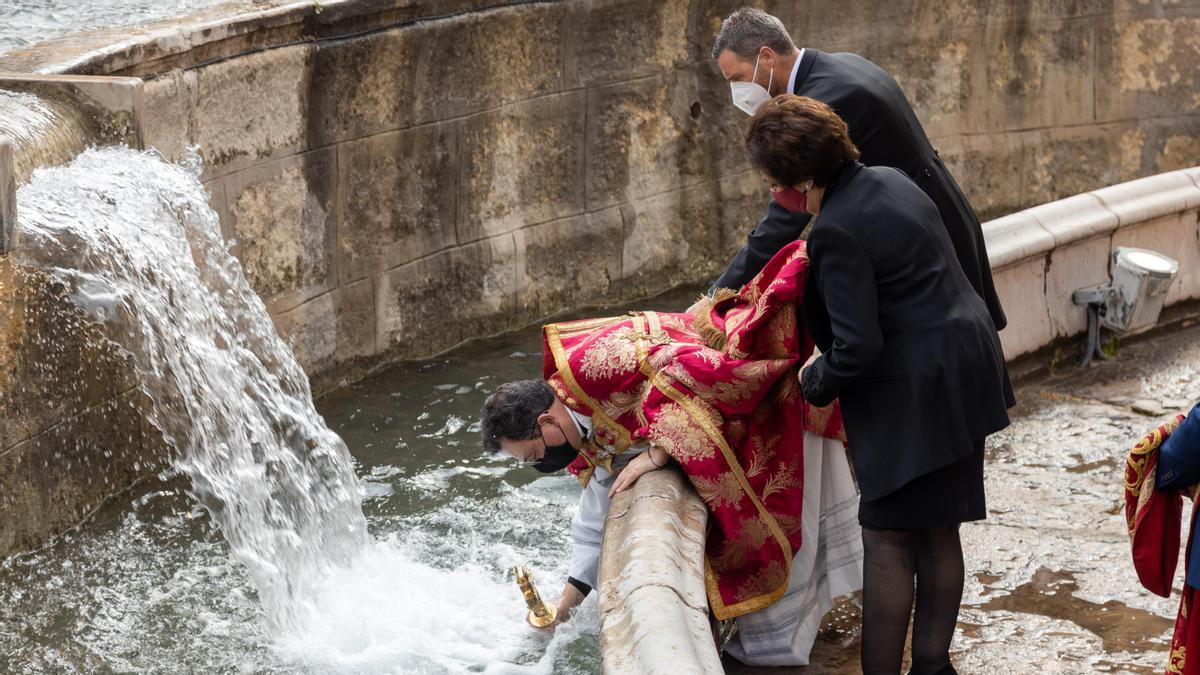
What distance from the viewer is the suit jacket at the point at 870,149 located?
3729mm

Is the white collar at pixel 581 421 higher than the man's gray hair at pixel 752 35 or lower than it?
lower

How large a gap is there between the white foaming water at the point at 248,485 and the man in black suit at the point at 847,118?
1.27 meters

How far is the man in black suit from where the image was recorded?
3.73 meters

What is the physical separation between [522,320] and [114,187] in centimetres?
303

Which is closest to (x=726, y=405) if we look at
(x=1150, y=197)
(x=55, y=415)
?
(x=55, y=415)

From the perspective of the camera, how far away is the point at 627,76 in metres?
7.73

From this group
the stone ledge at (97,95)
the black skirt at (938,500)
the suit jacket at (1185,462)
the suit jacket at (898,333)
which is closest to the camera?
the suit jacket at (1185,462)

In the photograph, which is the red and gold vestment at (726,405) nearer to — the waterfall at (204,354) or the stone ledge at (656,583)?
the stone ledge at (656,583)

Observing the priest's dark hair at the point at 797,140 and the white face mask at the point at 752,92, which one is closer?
the priest's dark hair at the point at 797,140

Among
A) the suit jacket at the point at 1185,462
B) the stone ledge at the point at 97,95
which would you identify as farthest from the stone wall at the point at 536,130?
the suit jacket at the point at 1185,462

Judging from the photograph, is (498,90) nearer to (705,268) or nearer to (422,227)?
(422,227)

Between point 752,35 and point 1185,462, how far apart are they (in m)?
1.64

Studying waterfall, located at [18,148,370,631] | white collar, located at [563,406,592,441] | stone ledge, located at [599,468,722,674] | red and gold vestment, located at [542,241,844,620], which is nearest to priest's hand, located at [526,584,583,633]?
red and gold vestment, located at [542,241,844,620]

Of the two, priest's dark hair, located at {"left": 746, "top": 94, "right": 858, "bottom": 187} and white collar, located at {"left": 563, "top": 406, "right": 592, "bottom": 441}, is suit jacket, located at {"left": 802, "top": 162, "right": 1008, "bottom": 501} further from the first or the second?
white collar, located at {"left": 563, "top": 406, "right": 592, "bottom": 441}
